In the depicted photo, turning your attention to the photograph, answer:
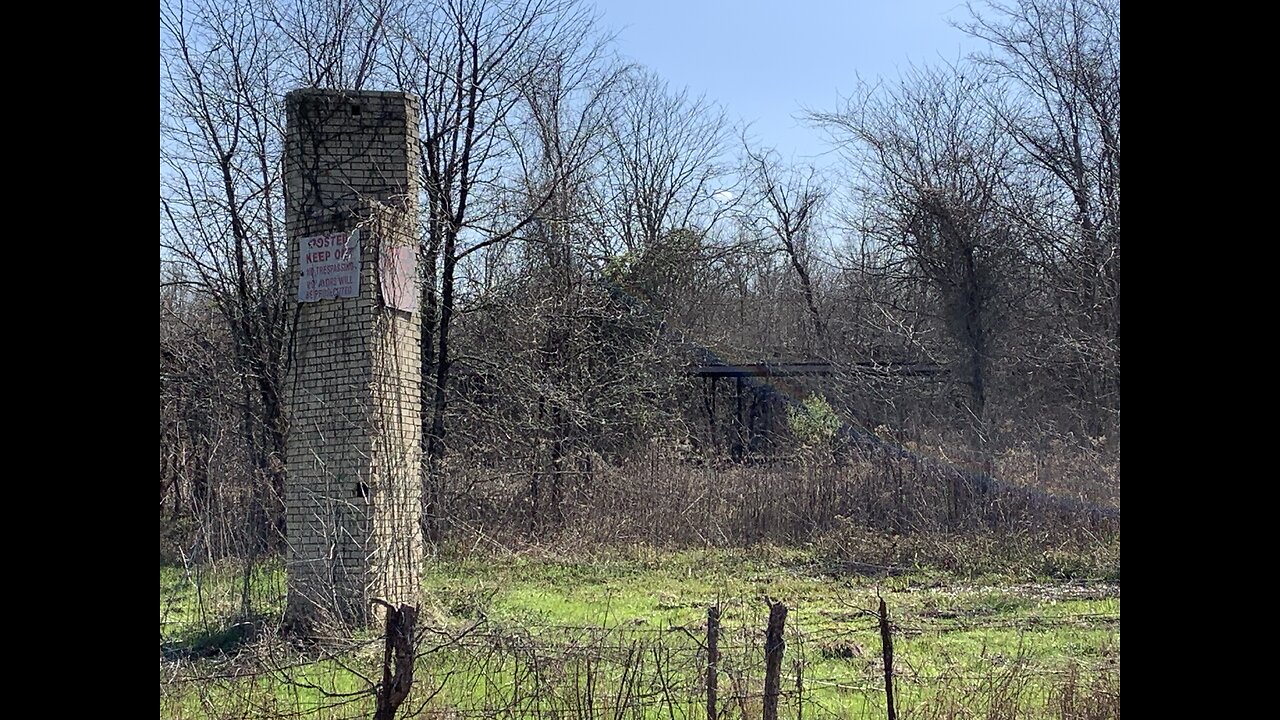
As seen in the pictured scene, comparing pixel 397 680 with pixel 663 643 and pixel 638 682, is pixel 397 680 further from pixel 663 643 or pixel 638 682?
pixel 663 643

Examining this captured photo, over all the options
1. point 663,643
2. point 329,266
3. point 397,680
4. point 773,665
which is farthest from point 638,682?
point 329,266

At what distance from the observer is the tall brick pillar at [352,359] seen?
10352mm

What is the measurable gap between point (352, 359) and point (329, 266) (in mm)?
990

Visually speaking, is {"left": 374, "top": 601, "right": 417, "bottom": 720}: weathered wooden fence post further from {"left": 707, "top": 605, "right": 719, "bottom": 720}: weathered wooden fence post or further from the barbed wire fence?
Answer: {"left": 707, "top": 605, "right": 719, "bottom": 720}: weathered wooden fence post

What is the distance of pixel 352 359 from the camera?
1049cm

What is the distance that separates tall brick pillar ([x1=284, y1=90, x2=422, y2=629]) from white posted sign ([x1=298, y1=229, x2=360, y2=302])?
0.03ft

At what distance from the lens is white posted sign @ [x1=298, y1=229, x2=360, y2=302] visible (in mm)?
10578

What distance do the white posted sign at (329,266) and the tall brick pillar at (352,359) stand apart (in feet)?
0.03

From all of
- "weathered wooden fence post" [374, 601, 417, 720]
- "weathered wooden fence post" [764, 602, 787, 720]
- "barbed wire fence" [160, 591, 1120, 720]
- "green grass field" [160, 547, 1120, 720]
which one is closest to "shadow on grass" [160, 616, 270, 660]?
"green grass field" [160, 547, 1120, 720]

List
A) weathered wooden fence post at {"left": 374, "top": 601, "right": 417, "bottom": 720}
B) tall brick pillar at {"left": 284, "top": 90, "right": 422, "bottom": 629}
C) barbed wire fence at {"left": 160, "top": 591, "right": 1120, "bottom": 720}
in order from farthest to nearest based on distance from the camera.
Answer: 1. tall brick pillar at {"left": 284, "top": 90, "right": 422, "bottom": 629}
2. barbed wire fence at {"left": 160, "top": 591, "right": 1120, "bottom": 720}
3. weathered wooden fence post at {"left": 374, "top": 601, "right": 417, "bottom": 720}

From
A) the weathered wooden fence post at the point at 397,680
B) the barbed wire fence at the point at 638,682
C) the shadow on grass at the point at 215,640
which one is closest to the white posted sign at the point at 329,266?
the shadow on grass at the point at 215,640

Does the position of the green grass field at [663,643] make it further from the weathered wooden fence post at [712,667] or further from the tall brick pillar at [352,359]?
the tall brick pillar at [352,359]
